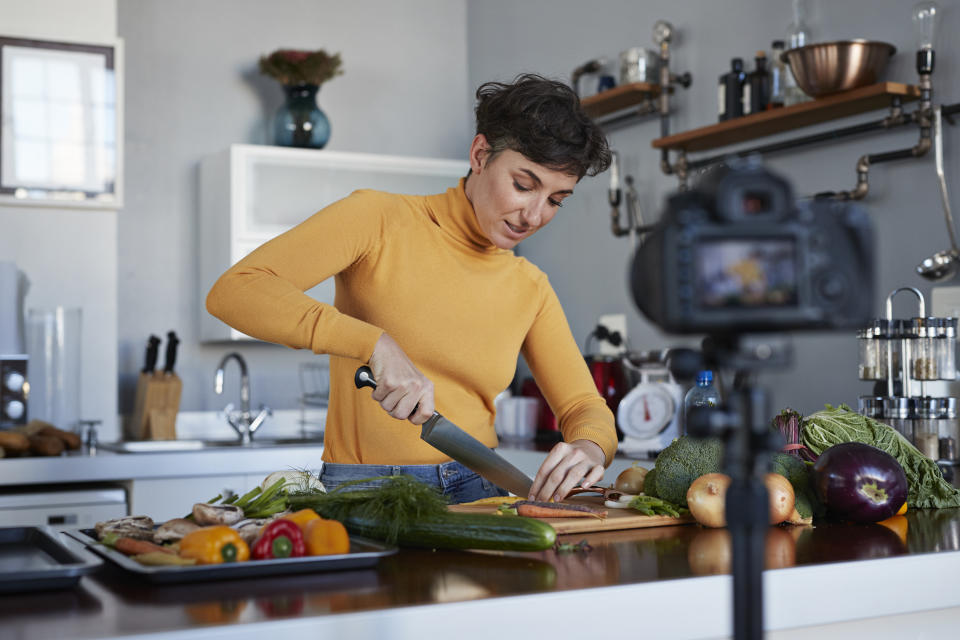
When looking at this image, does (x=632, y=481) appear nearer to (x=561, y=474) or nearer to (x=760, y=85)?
(x=561, y=474)

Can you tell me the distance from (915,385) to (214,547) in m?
1.70

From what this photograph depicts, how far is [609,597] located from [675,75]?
2.53 m

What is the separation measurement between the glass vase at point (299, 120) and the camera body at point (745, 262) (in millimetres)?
3281

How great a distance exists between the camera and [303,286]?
1.62 metres

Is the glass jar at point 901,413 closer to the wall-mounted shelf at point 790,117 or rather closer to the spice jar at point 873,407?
the spice jar at point 873,407

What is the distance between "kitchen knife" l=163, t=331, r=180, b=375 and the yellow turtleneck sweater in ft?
6.08

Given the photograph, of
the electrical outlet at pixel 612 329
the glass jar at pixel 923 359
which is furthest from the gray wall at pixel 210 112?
the glass jar at pixel 923 359

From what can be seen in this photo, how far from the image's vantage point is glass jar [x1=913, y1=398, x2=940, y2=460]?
7.07 ft

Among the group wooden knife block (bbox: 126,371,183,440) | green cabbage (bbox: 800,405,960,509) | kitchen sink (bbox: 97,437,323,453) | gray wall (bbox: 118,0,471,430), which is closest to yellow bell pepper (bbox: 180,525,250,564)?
green cabbage (bbox: 800,405,960,509)

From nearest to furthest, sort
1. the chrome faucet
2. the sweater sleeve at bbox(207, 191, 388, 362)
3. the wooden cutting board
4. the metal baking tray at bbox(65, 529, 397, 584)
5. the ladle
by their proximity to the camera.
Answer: the metal baking tray at bbox(65, 529, 397, 584)
the wooden cutting board
the sweater sleeve at bbox(207, 191, 388, 362)
the ladle
the chrome faucet

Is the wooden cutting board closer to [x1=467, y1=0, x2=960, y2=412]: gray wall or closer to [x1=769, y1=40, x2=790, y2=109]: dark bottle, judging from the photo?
[x1=467, y1=0, x2=960, y2=412]: gray wall

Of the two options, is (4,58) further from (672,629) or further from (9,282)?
(672,629)

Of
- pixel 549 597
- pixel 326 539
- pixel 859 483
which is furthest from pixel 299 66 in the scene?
pixel 549 597

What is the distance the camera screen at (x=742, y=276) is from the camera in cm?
66
